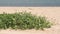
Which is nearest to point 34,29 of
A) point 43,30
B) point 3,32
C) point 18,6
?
point 43,30

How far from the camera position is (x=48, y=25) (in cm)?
942

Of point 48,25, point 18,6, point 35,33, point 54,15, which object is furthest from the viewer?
point 18,6

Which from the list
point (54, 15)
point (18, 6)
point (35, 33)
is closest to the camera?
point (35, 33)

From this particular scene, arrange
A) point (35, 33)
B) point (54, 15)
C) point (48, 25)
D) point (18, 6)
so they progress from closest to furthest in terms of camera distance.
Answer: point (35, 33)
point (48, 25)
point (54, 15)
point (18, 6)

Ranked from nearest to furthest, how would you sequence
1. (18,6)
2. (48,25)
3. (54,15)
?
(48,25), (54,15), (18,6)

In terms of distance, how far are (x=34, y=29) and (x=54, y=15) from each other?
2774 millimetres

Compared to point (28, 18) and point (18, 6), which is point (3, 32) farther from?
point (18, 6)
